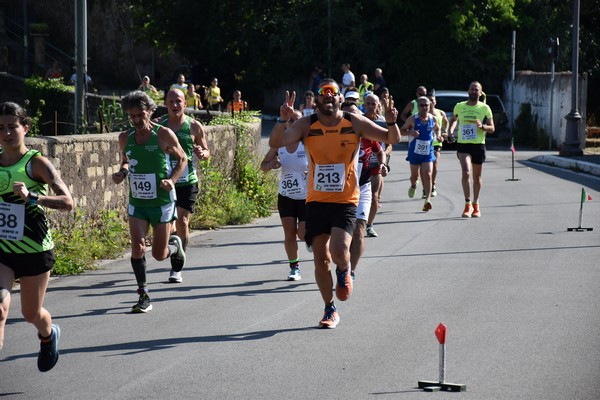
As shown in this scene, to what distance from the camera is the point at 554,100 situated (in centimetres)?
3325

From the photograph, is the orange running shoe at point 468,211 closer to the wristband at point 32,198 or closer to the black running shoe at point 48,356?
the black running shoe at point 48,356

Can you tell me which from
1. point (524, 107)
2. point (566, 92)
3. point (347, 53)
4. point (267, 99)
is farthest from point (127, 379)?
point (267, 99)

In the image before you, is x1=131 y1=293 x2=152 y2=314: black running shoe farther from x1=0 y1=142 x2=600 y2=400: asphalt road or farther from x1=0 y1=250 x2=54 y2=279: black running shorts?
x1=0 y1=250 x2=54 y2=279: black running shorts

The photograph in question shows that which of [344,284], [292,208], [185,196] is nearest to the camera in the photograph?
[344,284]

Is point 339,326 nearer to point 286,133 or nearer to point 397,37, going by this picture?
point 286,133

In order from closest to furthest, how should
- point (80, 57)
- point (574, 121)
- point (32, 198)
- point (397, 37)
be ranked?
point (32, 198)
point (80, 57)
point (574, 121)
point (397, 37)

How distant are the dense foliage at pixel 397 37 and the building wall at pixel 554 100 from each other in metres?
3.54

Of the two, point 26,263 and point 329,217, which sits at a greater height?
point 329,217

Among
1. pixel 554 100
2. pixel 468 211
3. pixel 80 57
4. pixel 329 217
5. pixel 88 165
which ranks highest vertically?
pixel 80 57

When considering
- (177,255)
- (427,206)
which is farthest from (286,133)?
(427,206)

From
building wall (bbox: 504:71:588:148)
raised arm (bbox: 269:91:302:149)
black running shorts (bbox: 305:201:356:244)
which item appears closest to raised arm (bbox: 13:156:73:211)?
raised arm (bbox: 269:91:302:149)

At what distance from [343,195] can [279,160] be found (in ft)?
9.11

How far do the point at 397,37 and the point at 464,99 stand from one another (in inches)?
390

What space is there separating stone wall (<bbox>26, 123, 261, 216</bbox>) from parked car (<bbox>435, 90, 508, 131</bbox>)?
20967 millimetres
